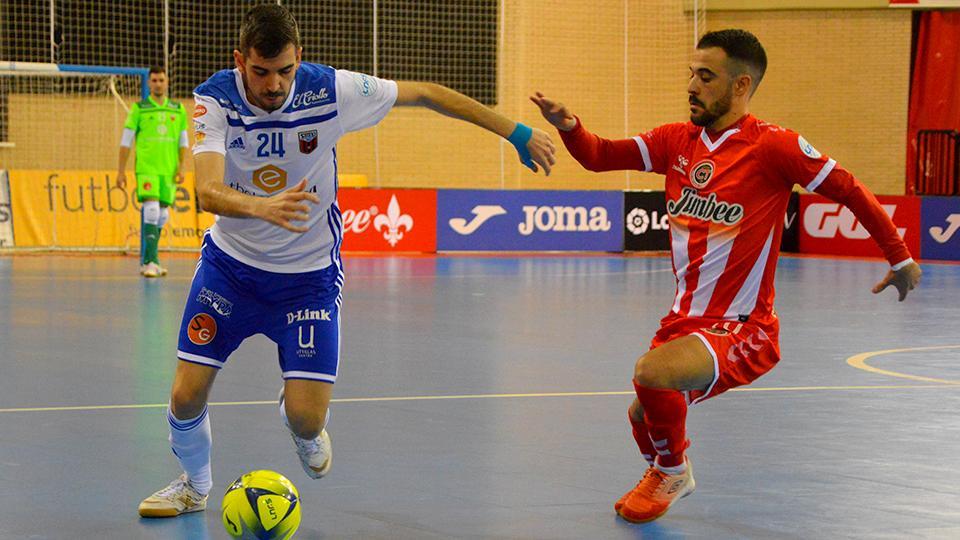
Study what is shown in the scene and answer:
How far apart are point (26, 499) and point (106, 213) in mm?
15328

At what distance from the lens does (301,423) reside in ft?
17.0

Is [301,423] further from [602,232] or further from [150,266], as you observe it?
[602,232]

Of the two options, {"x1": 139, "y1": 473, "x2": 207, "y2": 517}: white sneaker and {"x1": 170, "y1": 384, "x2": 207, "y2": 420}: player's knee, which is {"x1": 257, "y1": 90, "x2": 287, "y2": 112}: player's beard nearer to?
{"x1": 170, "y1": 384, "x2": 207, "y2": 420}: player's knee

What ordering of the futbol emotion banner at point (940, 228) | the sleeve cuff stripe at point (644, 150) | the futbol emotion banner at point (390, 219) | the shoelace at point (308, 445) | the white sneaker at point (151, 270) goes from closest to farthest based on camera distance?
the shoelace at point (308, 445) < the sleeve cuff stripe at point (644, 150) < the white sneaker at point (151, 270) < the futbol emotion banner at point (940, 228) < the futbol emotion banner at point (390, 219)

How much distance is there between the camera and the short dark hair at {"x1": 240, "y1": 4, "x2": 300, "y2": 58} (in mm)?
4684

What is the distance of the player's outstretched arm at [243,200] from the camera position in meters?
4.37

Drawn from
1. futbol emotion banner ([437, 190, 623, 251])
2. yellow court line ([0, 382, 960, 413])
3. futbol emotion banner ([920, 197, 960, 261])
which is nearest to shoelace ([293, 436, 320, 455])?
yellow court line ([0, 382, 960, 413])

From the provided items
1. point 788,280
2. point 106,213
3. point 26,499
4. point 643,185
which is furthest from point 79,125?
point 26,499

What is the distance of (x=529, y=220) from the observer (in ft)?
71.6

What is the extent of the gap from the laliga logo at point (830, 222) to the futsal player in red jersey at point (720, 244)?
16.7 m

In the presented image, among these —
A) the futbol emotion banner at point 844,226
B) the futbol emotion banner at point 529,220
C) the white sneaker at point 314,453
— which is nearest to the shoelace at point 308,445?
the white sneaker at point 314,453

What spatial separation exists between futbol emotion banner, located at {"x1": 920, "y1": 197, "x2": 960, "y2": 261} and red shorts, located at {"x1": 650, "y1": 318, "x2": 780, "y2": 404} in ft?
53.3

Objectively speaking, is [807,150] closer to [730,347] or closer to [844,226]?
[730,347]

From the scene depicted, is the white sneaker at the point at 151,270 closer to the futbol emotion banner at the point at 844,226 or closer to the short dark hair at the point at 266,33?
the futbol emotion banner at the point at 844,226
